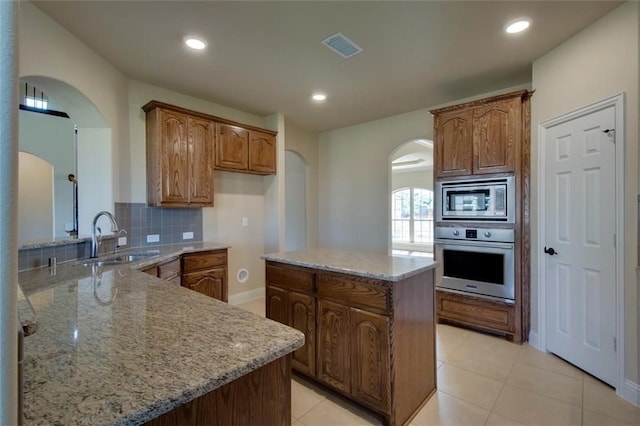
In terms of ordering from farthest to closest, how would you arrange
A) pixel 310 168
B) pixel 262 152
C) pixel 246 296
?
1. pixel 310 168
2. pixel 246 296
3. pixel 262 152

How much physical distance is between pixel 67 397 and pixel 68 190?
5.49 m

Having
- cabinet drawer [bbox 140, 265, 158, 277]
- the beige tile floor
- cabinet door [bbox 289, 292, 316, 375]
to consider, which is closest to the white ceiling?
cabinet drawer [bbox 140, 265, 158, 277]

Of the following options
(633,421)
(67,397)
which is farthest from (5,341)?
(633,421)

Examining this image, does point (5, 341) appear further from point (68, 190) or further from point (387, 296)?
point (68, 190)

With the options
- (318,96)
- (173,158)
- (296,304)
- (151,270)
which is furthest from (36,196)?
(296,304)

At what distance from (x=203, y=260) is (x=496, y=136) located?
3.35m

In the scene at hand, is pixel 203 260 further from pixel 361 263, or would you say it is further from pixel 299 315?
pixel 361 263

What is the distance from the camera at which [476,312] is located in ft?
10.8

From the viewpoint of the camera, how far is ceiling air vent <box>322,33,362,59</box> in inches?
101

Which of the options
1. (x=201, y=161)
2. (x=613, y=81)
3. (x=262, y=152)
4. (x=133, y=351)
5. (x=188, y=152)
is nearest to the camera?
(x=133, y=351)

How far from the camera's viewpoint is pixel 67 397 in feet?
2.14

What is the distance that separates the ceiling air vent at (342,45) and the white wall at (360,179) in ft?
6.36

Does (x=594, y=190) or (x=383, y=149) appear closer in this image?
(x=594, y=190)

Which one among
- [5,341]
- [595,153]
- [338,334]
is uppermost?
[595,153]
